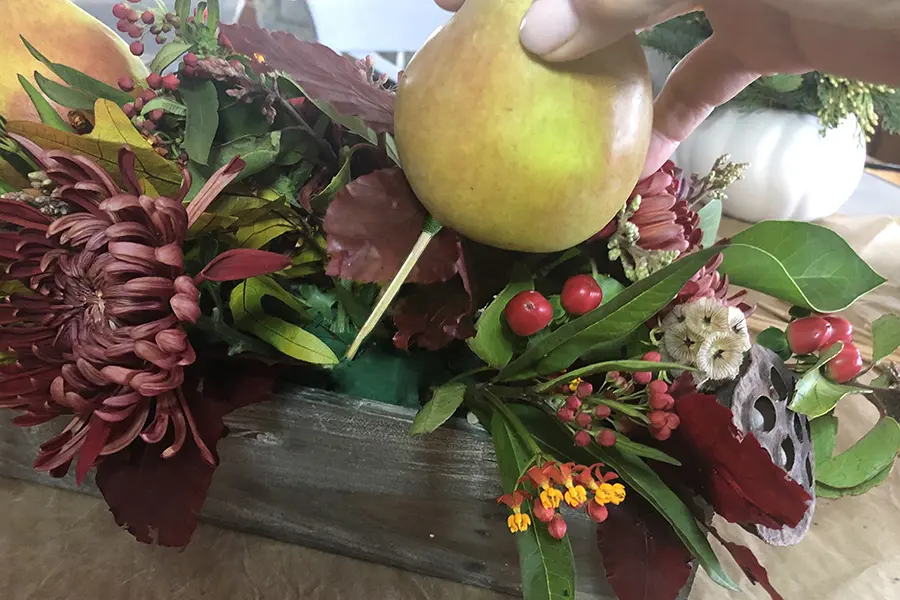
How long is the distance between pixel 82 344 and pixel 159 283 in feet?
0.12

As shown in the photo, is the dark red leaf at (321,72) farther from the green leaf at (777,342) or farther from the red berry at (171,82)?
the green leaf at (777,342)

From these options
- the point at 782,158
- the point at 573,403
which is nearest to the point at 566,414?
the point at 573,403

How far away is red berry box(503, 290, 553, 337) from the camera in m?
0.25

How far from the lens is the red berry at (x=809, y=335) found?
271 mm

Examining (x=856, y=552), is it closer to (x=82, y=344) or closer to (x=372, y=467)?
(x=372, y=467)

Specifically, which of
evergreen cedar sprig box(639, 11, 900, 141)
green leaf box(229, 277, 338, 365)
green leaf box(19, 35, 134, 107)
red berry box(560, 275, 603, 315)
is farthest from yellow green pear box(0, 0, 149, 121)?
evergreen cedar sprig box(639, 11, 900, 141)

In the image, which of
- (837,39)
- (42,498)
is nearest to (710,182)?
(837,39)

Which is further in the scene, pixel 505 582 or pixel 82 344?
pixel 505 582

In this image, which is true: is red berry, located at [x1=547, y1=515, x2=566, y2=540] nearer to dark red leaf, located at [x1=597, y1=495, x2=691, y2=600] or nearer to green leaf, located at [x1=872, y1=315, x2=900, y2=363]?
dark red leaf, located at [x1=597, y1=495, x2=691, y2=600]

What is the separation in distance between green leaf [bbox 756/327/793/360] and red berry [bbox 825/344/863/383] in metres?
Answer: 0.03

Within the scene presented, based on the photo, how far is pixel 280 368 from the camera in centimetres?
30

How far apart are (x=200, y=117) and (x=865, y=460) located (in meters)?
0.31

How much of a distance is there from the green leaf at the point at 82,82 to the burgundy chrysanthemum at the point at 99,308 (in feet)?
0.25

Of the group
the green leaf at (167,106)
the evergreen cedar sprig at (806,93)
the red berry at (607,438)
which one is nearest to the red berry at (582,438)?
the red berry at (607,438)
